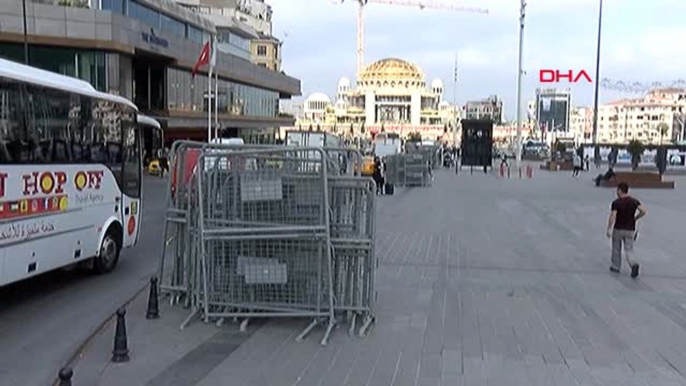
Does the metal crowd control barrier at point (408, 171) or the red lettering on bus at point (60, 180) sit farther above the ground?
the red lettering on bus at point (60, 180)

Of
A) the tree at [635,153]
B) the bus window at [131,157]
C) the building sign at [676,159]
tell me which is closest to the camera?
the bus window at [131,157]

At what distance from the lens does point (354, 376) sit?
6.54 m

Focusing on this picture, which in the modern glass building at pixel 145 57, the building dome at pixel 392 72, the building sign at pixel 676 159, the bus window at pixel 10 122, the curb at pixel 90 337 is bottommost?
the curb at pixel 90 337

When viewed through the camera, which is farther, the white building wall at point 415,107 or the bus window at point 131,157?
the white building wall at point 415,107

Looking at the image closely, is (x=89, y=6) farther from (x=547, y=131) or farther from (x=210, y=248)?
(x=547, y=131)

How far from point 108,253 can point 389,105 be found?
562 ft

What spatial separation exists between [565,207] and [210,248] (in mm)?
19290

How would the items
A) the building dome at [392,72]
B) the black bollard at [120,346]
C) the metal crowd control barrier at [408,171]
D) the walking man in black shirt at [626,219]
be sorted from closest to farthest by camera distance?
the black bollard at [120,346], the walking man in black shirt at [626,219], the metal crowd control barrier at [408,171], the building dome at [392,72]

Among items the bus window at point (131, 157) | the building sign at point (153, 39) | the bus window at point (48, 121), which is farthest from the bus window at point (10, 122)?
the building sign at point (153, 39)

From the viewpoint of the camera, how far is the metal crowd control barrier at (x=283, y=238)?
26.0 ft

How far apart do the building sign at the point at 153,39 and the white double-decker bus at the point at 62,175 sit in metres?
34.8

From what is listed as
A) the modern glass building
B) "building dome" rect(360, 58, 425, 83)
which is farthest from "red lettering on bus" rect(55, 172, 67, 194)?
"building dome" rect(360, 58, 425, 83)

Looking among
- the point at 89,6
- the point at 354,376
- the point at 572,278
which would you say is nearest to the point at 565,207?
the point at 572,278

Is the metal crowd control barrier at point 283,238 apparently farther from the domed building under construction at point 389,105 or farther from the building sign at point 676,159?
the domed building under construction at point 389,105
